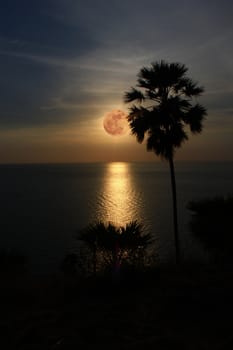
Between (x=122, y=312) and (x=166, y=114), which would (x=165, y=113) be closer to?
(x=166, y=114)

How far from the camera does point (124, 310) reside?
19.1ft

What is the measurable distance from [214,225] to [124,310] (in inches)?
486

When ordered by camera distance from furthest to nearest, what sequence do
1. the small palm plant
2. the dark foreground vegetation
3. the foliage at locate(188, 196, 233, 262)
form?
the foliage at locate(188, 196, 233, 262)
the small palm plant
the dark foreground vegetation

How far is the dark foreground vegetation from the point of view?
4.72m

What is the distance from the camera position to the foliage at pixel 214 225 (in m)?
15.2

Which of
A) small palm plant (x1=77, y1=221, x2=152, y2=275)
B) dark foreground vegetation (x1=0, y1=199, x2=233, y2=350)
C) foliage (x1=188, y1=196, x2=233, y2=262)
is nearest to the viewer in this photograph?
dark foreground vegetation (x1=0, y1=199, x2=233, y2=350)

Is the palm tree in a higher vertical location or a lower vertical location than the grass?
higher

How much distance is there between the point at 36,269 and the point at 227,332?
23163mm

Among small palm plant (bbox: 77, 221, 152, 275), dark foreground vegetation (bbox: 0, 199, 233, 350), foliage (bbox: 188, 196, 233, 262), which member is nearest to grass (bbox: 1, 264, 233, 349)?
dark foreground vegetation (bbox: 0, 199, 233, 350)

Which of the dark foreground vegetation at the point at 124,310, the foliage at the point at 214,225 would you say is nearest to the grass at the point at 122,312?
the dark foreground vegetation at the point at 124,310

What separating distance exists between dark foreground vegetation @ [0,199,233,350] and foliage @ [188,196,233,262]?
7.12 meters

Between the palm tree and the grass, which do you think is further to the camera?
the palm tree

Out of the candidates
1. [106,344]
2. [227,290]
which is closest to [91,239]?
[227,290]

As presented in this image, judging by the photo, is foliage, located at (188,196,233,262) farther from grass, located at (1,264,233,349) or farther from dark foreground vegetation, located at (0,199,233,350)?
grass, located at (1,264,233,349)
